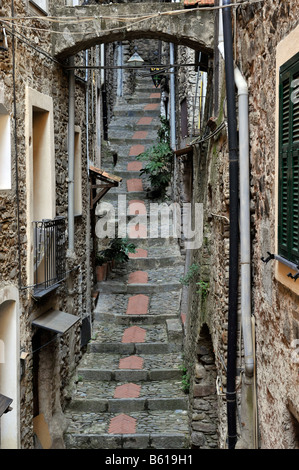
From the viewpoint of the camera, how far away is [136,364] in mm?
11672

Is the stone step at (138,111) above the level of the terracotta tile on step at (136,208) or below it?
above

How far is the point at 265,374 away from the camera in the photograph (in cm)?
471

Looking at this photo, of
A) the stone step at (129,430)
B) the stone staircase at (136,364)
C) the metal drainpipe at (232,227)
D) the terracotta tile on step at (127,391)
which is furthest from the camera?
the terracotta tile on step at (127,391)

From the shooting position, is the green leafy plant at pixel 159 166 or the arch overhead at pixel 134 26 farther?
the green leafy plant at pixel 159 166

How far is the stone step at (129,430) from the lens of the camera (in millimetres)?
9547

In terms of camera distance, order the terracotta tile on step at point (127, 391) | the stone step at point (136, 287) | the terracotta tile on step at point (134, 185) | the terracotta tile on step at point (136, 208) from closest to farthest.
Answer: the terracotta tile on step at point (127, 391) → the stone step at point (136, 287) → the terracotta tile on step at point (136, 208) → the terracotta tile on step at point (134, 185)

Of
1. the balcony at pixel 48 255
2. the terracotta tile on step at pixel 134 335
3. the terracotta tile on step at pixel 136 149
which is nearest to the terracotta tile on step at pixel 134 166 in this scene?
the terracotta tile on step at pixel 136 149

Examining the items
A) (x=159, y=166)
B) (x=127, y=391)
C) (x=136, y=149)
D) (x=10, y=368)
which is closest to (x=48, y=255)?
(x=10, y=368)

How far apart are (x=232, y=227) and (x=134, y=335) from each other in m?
7.47

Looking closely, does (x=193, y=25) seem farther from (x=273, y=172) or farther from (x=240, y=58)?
(x=273, y=172)

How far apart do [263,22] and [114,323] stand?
948cm

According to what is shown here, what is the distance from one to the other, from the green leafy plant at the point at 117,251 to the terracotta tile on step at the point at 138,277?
423mm

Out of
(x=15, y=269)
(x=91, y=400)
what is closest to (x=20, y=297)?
(x=15, y=269)

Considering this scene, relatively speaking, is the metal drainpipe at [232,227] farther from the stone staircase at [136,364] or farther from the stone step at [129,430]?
the stone staircase at [136,364]
